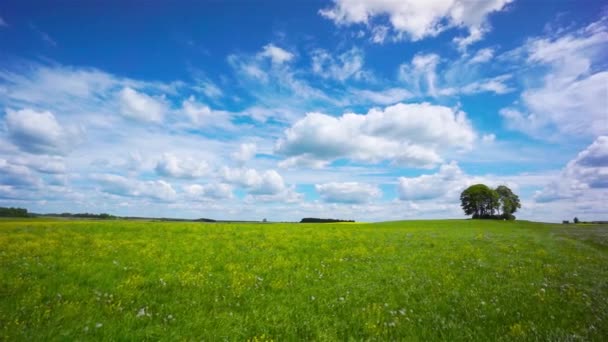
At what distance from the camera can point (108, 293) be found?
9.05 metres

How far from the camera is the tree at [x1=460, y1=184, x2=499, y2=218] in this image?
106m

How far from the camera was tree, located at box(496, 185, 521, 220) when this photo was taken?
4301 inches

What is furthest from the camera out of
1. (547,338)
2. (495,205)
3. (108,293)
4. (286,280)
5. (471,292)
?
(495,205)

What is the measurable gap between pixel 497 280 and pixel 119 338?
13805mm

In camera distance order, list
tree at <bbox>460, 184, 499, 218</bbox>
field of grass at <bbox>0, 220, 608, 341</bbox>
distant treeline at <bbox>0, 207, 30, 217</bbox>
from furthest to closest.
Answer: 1. tree at <bbox>460, 184, 499, 218</bbox>
2. distant treeline at <bbox>0, 207, 30, 217</bbox>
3. field of grass at <bbox>0, 220, 608, 341</bbox>

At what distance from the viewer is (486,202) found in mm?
107000

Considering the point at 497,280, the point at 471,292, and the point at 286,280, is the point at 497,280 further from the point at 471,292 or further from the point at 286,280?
the point at 286,280

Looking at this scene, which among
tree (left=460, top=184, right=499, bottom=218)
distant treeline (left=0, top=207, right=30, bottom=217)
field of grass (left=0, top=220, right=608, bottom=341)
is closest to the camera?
field of grass (left=0, top=220, right=608, bottom=341)

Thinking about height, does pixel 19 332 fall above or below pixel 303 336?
above

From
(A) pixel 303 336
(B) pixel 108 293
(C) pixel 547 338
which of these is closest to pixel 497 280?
(C) pixel 547 338

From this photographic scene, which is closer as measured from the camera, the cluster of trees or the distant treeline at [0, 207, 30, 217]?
the distant treeline at [0, 207, 30, 217]

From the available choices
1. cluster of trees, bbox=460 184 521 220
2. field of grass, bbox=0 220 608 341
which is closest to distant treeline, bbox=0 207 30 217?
field of grass, bbox=0 220 608 341

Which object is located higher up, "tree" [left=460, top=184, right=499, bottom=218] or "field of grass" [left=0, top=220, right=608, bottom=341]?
"tree" [left=460, top=184, right=499, bottom=218]

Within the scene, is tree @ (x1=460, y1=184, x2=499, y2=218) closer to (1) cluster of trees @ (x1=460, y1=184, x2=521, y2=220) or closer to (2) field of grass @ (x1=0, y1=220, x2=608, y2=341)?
(1) cluster of trees @ (x1=460, y1=184, x2=521, y2=220)
